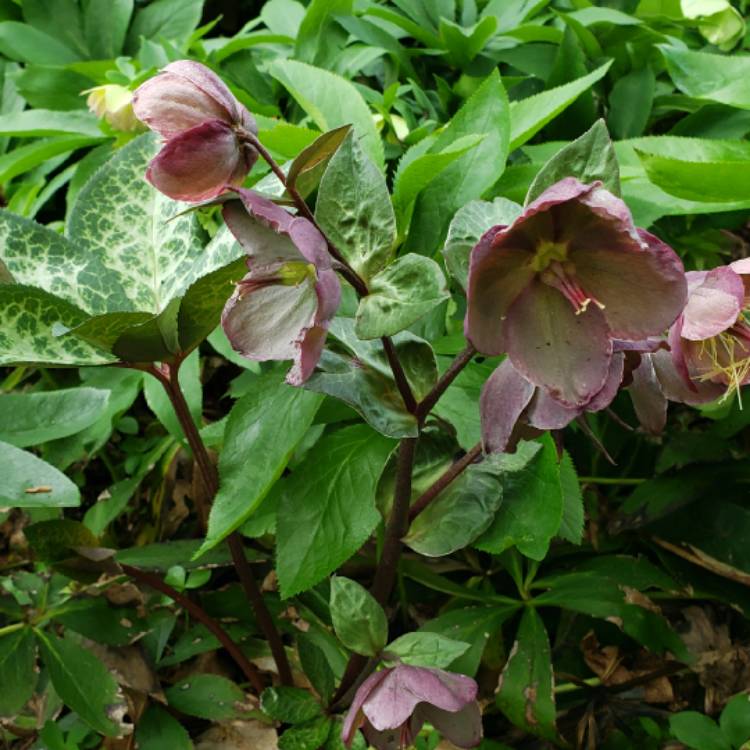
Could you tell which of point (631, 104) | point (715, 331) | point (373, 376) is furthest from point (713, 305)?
point (631, 104)

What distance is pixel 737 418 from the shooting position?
0.97 m

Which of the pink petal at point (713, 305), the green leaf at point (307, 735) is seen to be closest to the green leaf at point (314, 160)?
the pink petal at point (713, 305)

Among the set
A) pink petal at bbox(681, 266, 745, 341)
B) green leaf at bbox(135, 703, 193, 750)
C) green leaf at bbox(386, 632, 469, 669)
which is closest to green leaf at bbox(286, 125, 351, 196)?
pink petal at bbox(681, 266, 745, 341)

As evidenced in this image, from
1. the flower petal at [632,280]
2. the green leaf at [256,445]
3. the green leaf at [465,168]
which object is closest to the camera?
the flower petal at [632,280]

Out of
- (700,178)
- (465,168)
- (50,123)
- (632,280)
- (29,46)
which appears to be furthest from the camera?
(29,46)

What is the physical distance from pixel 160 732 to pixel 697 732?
49 cm

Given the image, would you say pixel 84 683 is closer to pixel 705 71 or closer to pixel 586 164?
pixel 586 164

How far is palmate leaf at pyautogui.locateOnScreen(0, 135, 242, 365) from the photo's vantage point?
1.97 ft

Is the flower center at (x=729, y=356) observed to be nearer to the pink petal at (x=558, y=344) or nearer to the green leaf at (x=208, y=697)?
the pink petal at (x=558, y=344)

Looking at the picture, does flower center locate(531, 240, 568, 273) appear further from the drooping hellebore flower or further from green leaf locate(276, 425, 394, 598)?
green leaf locate(276, 425, 394, 598)

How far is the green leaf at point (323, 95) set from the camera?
0.89 metres

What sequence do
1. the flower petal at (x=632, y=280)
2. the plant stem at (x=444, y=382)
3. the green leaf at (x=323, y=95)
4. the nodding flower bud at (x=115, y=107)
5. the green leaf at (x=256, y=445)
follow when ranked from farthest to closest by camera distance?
the nodding flower bud at (x=115, y=107)
the green leaf at (x=323, y=95)
the green leaf at (x=256, y=445)
the plant stem at (x=444, y=382)
the flower petal at (x=632, y=280)

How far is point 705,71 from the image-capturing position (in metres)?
1.00

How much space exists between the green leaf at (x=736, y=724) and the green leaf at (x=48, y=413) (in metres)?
0.61
